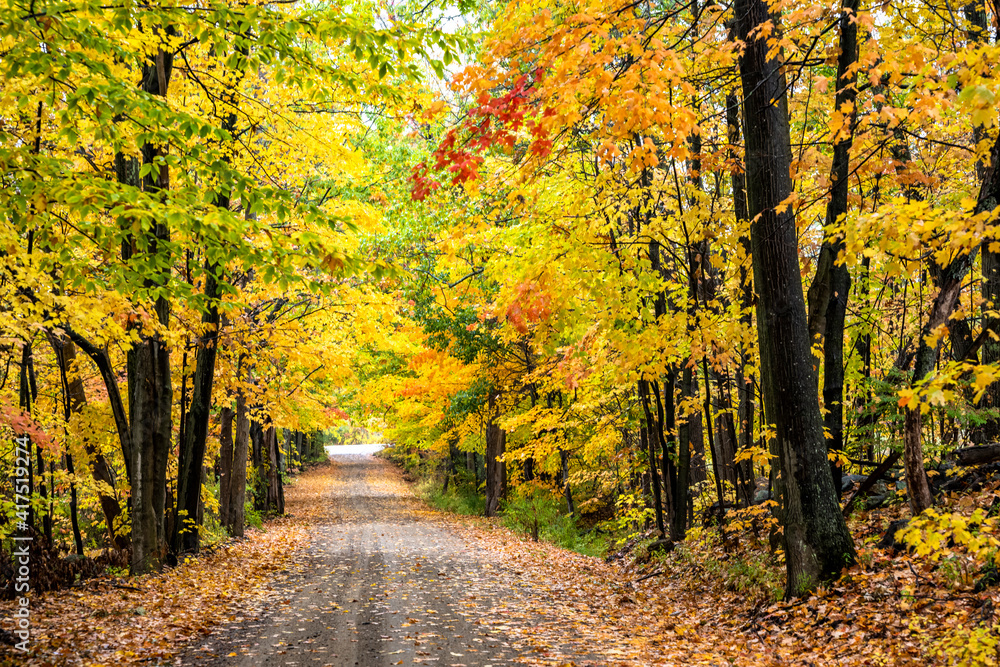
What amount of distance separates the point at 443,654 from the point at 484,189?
25.3ft

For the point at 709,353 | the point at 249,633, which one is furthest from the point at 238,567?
the point at 709,353

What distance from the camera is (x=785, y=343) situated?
22.9 ft

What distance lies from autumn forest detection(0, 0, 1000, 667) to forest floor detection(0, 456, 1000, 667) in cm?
6

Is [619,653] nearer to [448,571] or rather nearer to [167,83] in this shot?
[448,571]

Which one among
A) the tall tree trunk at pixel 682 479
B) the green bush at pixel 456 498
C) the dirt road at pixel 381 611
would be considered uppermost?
the tall tree trunk at pixel 682 479

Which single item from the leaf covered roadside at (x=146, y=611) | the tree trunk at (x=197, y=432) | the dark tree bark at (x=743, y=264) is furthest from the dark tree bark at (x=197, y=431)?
the dark tree bark at (x=743, y=264)

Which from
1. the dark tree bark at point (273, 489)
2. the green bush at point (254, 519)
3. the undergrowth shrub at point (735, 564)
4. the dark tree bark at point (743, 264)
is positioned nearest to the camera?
the undergrowth shrub at point (735, 564)

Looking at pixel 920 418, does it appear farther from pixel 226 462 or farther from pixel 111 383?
pixel 226 462

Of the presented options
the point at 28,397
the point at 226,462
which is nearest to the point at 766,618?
the point at 28,397

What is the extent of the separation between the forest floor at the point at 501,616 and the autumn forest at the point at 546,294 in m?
0.06

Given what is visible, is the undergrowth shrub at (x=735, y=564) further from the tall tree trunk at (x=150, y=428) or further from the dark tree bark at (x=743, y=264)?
the tall tree trunk at (x=150, y=428)

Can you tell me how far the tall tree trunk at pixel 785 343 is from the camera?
22.4ft

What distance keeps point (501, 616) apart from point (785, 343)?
15.9 feet

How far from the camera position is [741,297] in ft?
30.6
